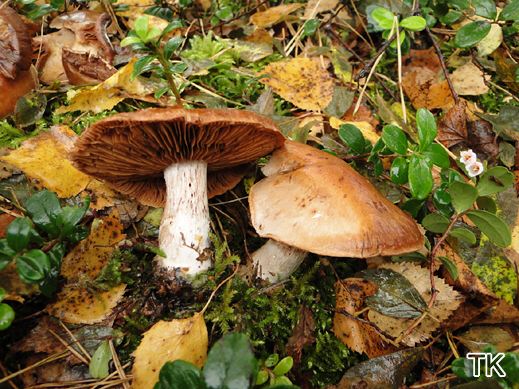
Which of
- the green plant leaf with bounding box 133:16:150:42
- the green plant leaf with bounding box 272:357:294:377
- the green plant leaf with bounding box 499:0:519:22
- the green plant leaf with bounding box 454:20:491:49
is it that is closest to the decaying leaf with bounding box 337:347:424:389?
the green plant leaf with bounding box 272:357:294:377

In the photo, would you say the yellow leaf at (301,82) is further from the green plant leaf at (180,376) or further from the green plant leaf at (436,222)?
the green plant leaf at (180,376)

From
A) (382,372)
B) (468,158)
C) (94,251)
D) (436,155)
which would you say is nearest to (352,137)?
(436,155)

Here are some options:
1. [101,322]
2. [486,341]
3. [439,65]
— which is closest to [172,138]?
[101,322]

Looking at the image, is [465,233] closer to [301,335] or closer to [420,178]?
[420,178]

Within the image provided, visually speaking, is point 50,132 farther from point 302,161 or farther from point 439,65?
point 439,65

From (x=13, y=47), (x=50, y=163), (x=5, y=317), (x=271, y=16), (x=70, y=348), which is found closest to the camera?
(x=5, y=317)

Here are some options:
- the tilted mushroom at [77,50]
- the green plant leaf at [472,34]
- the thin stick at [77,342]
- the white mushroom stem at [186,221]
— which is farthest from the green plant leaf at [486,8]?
the thin stick at [77,342]
